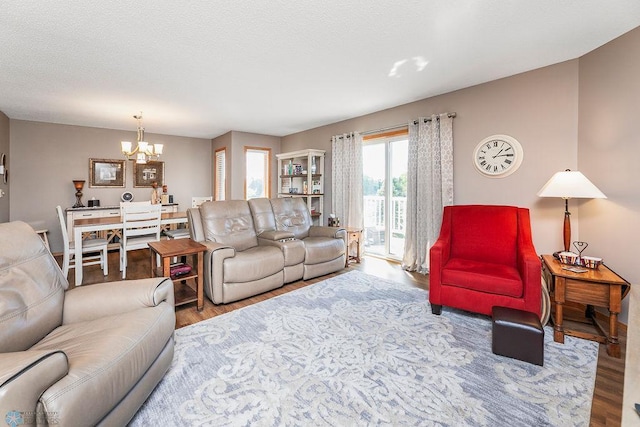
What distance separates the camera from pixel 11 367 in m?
0.92

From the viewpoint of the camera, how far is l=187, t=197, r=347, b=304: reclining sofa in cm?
292

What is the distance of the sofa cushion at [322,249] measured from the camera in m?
3.67

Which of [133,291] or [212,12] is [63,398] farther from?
[212,12]

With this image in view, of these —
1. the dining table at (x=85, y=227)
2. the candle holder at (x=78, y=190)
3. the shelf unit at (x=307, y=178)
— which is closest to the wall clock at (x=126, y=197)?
the candle holder at (x=78, y=190)

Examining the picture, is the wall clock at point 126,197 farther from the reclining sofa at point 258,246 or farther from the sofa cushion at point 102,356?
the sofa cushion at point 102,356

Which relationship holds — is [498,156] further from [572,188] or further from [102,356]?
[102,356]

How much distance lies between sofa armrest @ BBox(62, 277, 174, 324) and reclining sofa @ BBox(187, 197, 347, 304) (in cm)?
110

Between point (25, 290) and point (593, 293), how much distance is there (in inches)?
142

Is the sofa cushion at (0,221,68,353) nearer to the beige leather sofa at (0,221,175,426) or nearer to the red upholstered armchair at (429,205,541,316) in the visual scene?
the beige leather sofa at (0,221,175,426)

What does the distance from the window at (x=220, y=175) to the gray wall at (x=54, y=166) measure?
115 centimetres

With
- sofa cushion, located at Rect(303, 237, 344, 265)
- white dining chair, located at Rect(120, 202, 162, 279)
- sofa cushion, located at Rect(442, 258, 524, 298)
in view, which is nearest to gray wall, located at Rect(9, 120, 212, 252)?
white dining chair, located at Rect(120, 202, 162, 279)

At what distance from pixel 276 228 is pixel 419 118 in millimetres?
2542

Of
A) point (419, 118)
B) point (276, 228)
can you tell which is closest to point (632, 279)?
point (419, 118)

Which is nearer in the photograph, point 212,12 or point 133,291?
point 133,291
